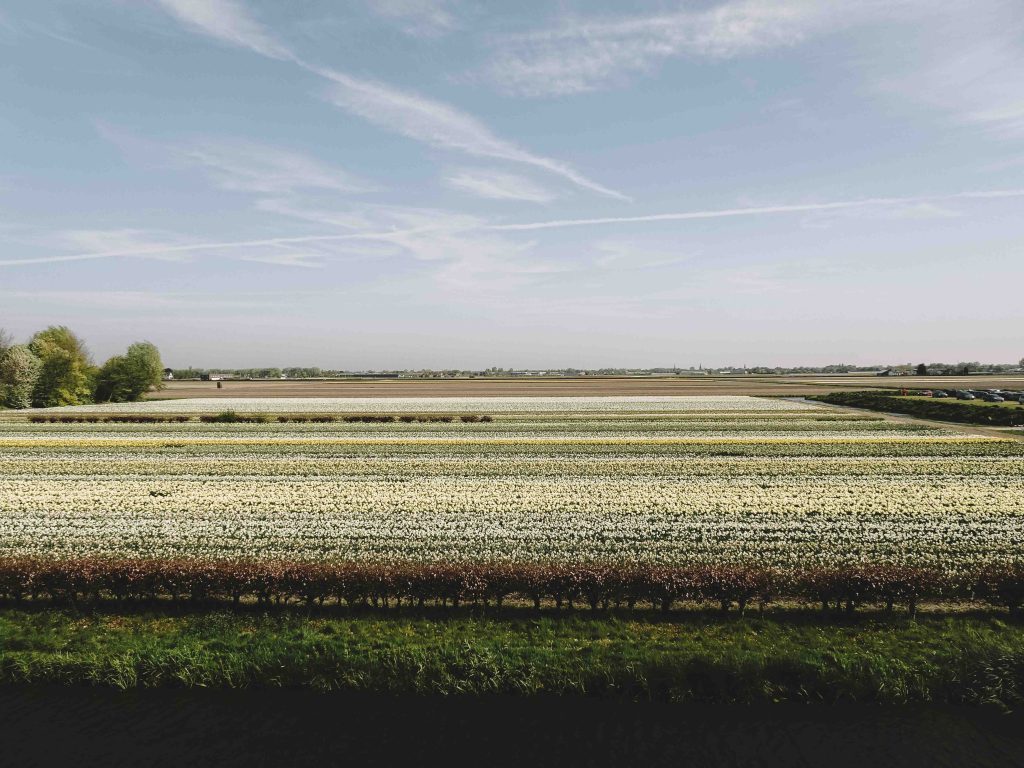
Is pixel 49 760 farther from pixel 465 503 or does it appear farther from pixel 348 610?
pixel 465 503

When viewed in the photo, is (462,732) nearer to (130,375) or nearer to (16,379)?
(16,379)

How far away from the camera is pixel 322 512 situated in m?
26.7

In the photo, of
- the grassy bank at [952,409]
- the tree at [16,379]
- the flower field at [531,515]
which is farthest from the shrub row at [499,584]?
the tree at [16,379]

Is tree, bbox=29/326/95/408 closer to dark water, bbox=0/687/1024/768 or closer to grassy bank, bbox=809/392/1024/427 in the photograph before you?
dark water, bbox=0/687/1024/768

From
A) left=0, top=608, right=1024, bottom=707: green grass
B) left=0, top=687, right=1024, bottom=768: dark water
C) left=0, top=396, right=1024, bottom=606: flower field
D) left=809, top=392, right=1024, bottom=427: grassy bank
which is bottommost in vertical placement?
left=0, top=687, right=1024, bottom=768: dark water

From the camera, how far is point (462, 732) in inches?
481

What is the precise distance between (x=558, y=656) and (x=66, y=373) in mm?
118400

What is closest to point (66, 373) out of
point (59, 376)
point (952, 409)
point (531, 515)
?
point (59, 376)

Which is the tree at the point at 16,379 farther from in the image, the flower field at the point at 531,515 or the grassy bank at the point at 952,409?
the grassy bank at the point at 952,409

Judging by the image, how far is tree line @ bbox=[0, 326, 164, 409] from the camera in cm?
9856

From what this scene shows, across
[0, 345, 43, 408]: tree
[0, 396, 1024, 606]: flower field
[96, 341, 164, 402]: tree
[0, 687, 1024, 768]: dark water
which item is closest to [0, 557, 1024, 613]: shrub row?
[0, 396, 1024, 606]: flower field

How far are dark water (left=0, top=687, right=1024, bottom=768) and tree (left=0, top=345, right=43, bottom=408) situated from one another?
4223 inches

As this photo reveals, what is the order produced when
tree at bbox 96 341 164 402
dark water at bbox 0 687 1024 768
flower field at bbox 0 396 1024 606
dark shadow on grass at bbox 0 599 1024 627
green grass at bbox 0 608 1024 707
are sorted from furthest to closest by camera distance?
tree at bbox 96 341 164 402 < flower field at bbox 0 396 1024 606 < dark shadow on grass at bbox 0 599 1024 627 < green grass at bbox 0 608 1024 707 < dark water at bbox 0 687 1024 768

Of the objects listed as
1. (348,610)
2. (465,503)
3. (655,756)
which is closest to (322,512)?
(465,503)
